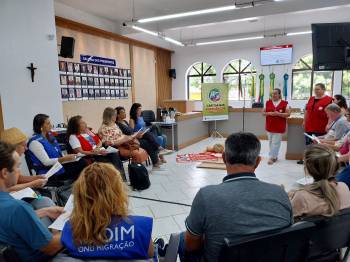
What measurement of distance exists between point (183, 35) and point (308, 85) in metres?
4.58

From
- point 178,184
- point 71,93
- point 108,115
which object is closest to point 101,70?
point 71,93

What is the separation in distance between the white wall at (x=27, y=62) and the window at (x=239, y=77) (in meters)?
6.94

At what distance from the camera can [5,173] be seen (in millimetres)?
1367

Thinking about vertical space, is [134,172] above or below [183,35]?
below

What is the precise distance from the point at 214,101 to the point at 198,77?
336cm

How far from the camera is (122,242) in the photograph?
120 centimetres

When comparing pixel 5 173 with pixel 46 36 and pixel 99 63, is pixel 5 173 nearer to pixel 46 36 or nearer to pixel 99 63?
pixel 46 36

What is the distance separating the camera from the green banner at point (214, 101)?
777 centimetres

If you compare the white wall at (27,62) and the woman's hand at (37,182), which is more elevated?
the white wall at (27,62)

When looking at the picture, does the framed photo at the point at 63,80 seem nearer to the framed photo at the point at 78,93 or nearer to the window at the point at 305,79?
the framed photo at the point at 78,93

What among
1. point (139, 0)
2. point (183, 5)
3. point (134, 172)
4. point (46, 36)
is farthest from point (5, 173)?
point (183, 5)

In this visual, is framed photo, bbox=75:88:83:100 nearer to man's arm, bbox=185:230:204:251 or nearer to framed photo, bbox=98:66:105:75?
framed photo, bbox=98:66:105:75

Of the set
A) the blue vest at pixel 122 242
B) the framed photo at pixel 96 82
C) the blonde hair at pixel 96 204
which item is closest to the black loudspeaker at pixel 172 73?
the framed photo at pixel 96 82

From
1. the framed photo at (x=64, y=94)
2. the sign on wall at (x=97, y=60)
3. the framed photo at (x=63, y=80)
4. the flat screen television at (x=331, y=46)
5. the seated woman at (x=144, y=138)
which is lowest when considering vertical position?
the seated woman at (x=144, y=138)
